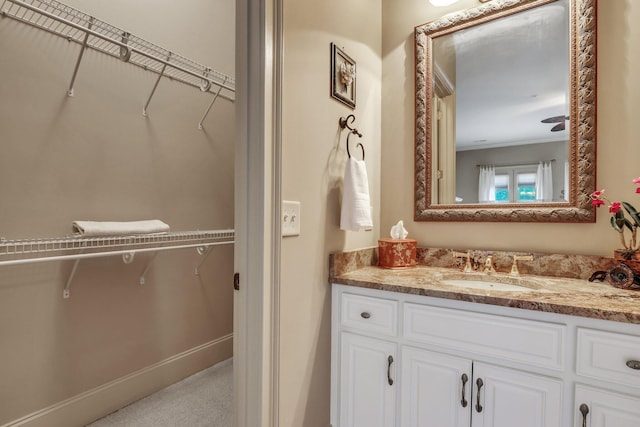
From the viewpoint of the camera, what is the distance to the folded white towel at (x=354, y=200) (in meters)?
1.44

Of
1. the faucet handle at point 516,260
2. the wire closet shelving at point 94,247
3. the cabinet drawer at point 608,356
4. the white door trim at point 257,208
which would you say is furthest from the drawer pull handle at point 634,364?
the wire closet shelving at point 94,247

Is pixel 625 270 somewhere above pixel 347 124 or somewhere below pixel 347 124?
below

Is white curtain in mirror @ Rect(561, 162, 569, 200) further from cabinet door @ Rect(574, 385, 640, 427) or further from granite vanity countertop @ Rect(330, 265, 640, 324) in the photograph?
cabinet door @ Rect(574, 385, 640, 427)

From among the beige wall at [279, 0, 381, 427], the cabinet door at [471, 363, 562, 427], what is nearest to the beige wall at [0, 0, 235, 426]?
the beige wall at [279, 0, 381, 427]

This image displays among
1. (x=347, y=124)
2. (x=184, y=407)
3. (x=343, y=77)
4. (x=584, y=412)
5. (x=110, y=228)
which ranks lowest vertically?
(x=184, y=407)

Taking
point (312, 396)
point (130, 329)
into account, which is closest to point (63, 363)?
point (130, 329)

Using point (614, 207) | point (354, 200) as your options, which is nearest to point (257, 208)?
point (354, 200)

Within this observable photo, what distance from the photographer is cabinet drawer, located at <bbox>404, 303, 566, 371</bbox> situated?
40.9 inches

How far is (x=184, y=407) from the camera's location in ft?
6.13

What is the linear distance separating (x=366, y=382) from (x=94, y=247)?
148 centimetres

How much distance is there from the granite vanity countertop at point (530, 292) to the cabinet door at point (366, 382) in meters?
0.26

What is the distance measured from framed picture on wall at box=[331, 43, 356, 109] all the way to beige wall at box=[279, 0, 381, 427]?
35mm

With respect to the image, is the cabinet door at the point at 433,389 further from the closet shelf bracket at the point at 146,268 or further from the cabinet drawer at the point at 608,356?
the closet shelf bracket at the point at 146,268

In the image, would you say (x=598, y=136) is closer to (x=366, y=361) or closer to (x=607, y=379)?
(x=607, y=379)
